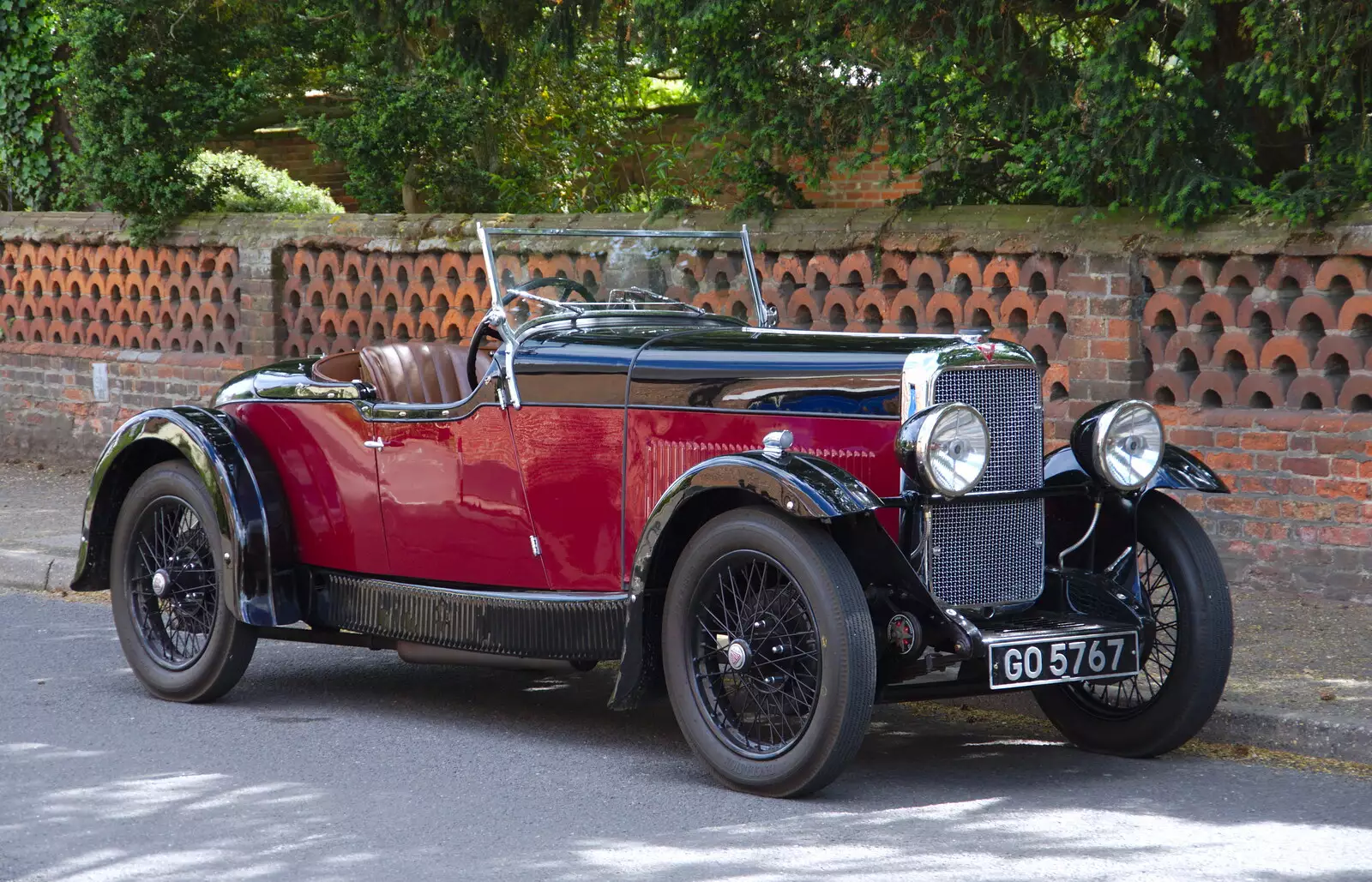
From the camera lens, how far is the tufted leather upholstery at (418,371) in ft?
21.3

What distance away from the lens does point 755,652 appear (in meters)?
5.06

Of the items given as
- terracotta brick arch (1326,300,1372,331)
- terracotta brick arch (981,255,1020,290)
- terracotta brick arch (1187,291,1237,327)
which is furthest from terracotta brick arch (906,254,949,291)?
terracotta brick arch (1326,300,1372,331)

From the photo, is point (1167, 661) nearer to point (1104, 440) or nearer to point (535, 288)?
point (1104, 440)

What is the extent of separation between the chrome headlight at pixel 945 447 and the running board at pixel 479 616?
43.0 inches

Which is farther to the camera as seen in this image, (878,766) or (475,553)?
(475,553)

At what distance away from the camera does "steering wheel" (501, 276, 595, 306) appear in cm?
631

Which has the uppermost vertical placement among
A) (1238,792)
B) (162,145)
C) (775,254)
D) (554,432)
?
(162,145)

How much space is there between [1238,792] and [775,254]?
14.9ft

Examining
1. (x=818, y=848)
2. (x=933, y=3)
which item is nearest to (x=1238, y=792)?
(x=818, y=848)

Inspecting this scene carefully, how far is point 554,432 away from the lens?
5688mm

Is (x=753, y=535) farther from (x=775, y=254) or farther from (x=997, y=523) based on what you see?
(x=775, y=254)

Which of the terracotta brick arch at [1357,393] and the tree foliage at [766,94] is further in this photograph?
the tree foliage at [766,94]

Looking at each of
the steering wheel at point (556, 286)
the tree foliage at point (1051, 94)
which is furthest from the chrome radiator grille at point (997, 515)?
the tree foliage at point (1051, 94)

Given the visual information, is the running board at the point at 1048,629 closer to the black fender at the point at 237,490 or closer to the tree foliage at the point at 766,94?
the black fender at the point at 237,490
